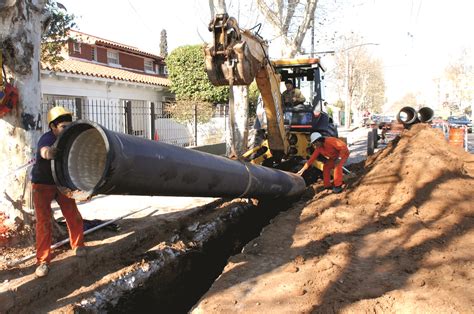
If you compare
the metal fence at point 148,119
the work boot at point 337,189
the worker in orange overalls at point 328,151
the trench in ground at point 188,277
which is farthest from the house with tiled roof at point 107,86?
the work boot at point 337,189

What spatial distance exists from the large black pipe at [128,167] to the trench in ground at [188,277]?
1611 mm

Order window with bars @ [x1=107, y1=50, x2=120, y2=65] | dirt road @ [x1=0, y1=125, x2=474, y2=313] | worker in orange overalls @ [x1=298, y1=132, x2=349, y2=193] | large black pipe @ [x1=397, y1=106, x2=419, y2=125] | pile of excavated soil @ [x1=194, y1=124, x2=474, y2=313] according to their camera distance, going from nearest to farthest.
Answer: pile of excavated soil @ [x1=194, y1=124, x2=474, y2=313] → dirt road @ [x1=0, y1=125, x2=474, y2=313] → worker in orange overalls @ [x1=298, y1=132, x2=349, y2=193] → large black pipe @ [x1=397, y1=106, x2=419, y2=125] → window with bars @ [x1=107, y1=50, x2=120, y2=65]

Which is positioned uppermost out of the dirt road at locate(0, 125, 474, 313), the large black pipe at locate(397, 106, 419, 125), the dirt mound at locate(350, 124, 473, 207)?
the large black pipe at locate(397, 106, 419, 125)

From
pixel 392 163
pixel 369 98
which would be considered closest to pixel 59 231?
pixel 392 163

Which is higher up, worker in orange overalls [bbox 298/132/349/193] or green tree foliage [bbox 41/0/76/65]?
green tree foliage [bbox 41/0/76/65]

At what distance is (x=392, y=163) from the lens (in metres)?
8.09

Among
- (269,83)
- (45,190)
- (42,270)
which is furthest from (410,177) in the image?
Answer: (42,270)

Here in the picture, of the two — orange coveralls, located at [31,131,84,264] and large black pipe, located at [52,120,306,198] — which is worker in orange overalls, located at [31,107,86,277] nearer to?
orange coveralls, located at [31,131,84,264]

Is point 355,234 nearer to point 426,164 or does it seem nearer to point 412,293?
point 412,293

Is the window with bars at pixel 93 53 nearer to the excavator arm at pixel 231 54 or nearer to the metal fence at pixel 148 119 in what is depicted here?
the metal fence at pixel 148 119

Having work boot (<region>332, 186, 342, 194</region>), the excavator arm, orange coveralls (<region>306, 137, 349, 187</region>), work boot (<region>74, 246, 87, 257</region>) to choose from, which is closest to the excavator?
the excavator arm

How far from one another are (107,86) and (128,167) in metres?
16.7

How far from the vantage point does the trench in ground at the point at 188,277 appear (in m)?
→ 4.95

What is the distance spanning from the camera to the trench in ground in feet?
16.2
